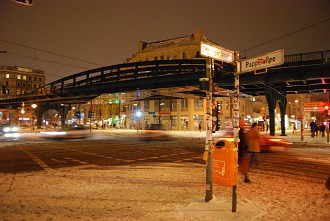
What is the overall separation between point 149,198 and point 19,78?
491 ft

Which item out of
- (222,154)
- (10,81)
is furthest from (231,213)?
(10,81)

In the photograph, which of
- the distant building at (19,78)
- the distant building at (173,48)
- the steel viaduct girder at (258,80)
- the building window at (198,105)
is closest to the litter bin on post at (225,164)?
the steel viaduct girder at (258,80)

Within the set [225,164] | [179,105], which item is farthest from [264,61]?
[179,105]

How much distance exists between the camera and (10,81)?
137 m

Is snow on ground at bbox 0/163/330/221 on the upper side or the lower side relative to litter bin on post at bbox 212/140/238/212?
lower

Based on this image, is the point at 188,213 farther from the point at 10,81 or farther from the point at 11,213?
the point at 10,81

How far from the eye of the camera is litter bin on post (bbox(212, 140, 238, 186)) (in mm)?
6855

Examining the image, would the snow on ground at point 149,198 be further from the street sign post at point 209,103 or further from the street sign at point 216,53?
the street sign at point 216,53

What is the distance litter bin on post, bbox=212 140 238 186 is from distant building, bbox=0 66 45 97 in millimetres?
137819

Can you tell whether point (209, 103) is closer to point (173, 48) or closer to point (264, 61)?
point (264, 61)

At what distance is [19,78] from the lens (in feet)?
463

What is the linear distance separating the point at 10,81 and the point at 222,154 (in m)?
148

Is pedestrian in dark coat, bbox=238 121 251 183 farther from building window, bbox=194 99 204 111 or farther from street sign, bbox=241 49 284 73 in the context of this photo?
building window, bbox=194 99 204 111

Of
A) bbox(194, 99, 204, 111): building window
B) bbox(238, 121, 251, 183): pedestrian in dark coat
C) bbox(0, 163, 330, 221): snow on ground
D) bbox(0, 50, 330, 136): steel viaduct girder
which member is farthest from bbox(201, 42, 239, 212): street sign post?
bbox(194, 99, 204, 111): building window
